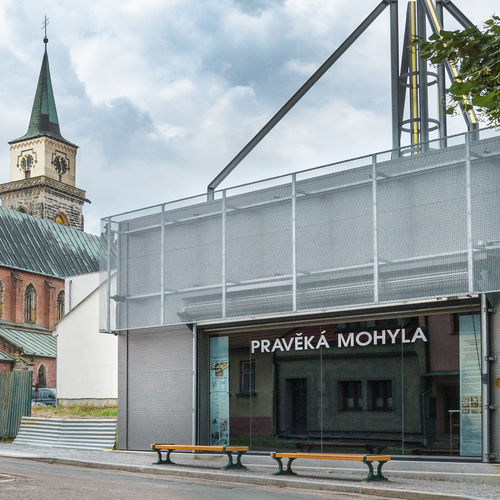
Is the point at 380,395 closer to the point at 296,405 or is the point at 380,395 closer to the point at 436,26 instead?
the point at 296,405

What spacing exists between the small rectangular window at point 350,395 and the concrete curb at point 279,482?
3.20m

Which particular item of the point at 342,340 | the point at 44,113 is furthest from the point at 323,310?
the point at 44,113

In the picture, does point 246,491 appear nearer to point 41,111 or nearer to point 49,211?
point 49,211

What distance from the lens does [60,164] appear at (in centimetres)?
10294

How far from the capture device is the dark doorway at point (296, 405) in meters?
20.8

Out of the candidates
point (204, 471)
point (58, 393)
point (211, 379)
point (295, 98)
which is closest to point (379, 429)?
point (204, 471)

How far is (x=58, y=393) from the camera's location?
4509cm

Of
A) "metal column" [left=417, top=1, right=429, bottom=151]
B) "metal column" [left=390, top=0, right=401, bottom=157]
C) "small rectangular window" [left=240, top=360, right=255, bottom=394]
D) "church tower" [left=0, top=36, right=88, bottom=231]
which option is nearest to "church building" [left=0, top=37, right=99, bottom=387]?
"church tower" [left=0, top=36, right=88, bottom=231]

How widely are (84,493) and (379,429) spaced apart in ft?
24.4

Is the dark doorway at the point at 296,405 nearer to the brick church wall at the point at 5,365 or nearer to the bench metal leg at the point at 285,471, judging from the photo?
the bench metal leg at the point at 285,471

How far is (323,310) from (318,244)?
1.49 m

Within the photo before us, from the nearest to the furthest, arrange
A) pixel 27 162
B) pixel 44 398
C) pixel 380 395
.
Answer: pixel 380 395
pixel 44 398
pixel 27 162

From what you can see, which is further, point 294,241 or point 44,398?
point 44,398

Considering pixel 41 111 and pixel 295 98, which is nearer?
pixel 295 98
